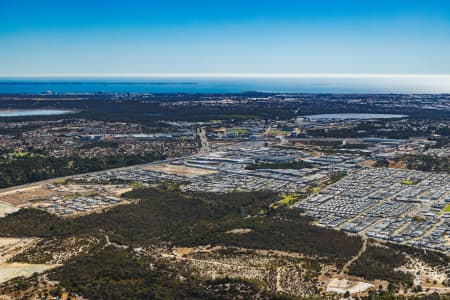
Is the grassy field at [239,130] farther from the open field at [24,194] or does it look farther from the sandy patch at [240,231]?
the sandy patch at [240,231]

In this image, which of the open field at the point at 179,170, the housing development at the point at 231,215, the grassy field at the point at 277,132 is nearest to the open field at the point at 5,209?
the housing development at the point at 231,215

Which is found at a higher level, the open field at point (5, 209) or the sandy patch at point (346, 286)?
the sandy patch at point (346, 286)

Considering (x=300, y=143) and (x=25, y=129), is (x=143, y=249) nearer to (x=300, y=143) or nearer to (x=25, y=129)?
(x=300, y=143)

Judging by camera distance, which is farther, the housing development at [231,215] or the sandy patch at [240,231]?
the sandy patch at [240,231]

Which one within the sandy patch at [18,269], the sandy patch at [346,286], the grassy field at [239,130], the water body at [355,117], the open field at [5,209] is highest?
the water body at [355,117]

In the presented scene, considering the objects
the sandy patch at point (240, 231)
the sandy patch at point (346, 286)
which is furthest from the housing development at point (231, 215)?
the sandy patch at point (240, 231)

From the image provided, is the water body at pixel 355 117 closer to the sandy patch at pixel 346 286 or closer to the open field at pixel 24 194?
the open field at pixel 24 194

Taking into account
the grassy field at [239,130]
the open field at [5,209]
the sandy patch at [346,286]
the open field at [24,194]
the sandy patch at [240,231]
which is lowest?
the open field at [24,194]

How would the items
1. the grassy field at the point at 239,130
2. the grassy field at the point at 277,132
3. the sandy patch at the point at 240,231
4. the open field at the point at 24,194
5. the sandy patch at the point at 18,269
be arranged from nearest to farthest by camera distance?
the sandy patch at the point at 18,269, the sandy patch at the point at 240,231, the open field at the point at 24,194, the grassy field at the point at 277,132, the grassy field at the point at 239,130

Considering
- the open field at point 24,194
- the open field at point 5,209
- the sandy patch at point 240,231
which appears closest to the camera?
the sandy patch at point 240,231
